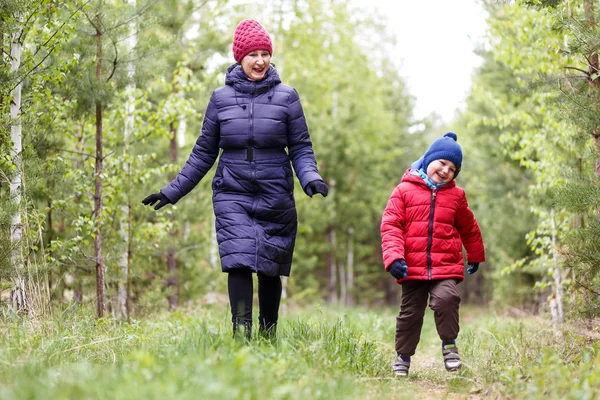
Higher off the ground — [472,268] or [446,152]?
[446,152]

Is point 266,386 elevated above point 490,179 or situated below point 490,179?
below

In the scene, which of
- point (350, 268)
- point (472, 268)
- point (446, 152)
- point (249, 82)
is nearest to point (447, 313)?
point (472, 268)

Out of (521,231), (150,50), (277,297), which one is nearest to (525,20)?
(150,50)

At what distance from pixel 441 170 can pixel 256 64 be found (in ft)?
5.64

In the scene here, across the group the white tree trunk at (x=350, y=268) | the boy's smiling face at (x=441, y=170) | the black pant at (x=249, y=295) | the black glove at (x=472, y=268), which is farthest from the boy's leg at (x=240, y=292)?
the white tree trunk at (x=350, y=268)

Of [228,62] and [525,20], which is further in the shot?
[228,62]

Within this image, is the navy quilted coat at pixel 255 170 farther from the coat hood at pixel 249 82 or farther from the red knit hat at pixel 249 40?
the red knit hat at pixel 249 40

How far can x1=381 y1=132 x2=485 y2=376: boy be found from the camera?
524 cm

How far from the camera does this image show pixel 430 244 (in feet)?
17.3

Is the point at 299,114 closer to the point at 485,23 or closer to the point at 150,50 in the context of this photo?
the point at 150,50

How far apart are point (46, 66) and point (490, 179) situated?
13476 mm

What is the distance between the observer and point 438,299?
5.22 m

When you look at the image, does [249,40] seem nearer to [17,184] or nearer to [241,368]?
[17,184]

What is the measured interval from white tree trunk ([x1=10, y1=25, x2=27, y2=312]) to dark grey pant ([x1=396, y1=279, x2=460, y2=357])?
3.13m
